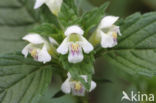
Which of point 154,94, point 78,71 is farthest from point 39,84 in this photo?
point 154,94

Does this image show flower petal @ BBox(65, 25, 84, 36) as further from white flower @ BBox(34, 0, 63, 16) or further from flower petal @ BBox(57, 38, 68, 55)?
white flower @ BBox(34, 0, 63, 16)

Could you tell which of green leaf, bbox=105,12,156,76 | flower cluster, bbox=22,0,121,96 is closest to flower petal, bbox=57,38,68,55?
flower cluster, bbox=22,0,121,96

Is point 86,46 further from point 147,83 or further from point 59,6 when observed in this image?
point 147,83

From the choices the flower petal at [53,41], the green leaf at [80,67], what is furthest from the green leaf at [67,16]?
the green leaf at [80,67]

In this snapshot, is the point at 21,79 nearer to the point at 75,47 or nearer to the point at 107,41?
the point at 75,47

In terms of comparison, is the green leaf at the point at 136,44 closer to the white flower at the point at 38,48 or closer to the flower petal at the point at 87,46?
the flower petal at the point at 87,46

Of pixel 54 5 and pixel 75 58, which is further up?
pixel 54 5

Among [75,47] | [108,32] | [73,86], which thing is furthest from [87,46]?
[73,86]
